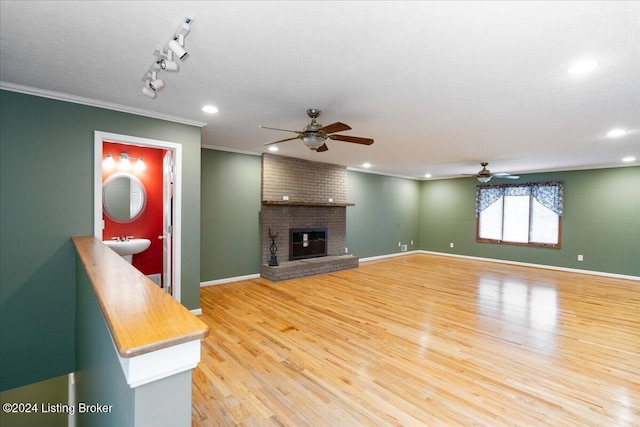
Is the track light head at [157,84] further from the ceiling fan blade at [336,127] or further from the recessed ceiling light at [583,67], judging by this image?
the recessed ceiling light at [583,67]

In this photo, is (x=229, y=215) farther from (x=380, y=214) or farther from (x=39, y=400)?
(x=380, y=214)

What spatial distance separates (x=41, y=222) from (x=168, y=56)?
2107 mm

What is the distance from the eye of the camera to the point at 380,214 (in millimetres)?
8531

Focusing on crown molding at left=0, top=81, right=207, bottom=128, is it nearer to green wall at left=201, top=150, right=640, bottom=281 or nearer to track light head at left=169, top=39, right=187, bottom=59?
green wall at left=201, top=150, right=640, bottom=281

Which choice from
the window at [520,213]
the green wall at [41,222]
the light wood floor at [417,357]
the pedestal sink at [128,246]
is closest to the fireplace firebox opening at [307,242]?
the light wood floor at [417,357]

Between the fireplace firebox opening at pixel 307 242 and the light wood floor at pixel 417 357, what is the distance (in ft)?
4.41

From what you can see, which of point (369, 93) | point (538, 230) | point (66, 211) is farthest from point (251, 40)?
point (538, 230)

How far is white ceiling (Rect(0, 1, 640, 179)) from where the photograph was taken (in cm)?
163

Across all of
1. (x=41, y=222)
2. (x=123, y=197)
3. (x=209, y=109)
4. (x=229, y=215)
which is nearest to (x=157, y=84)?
(x=209, y=109)

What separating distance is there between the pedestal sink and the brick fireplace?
205 cm

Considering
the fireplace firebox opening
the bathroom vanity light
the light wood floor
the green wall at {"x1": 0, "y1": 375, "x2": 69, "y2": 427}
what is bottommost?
the green wall at {"x1": 0, "y1": 375, "x2": 69, "y2": 427}

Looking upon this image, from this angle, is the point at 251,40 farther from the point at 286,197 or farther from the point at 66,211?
the point at 286,197

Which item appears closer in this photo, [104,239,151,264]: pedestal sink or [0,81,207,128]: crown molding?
[0,81,207,128]: crown molding

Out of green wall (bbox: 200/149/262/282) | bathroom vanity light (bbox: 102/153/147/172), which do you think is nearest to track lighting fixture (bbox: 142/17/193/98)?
bathroom vanity light (bbox: 102/153/147/172)
